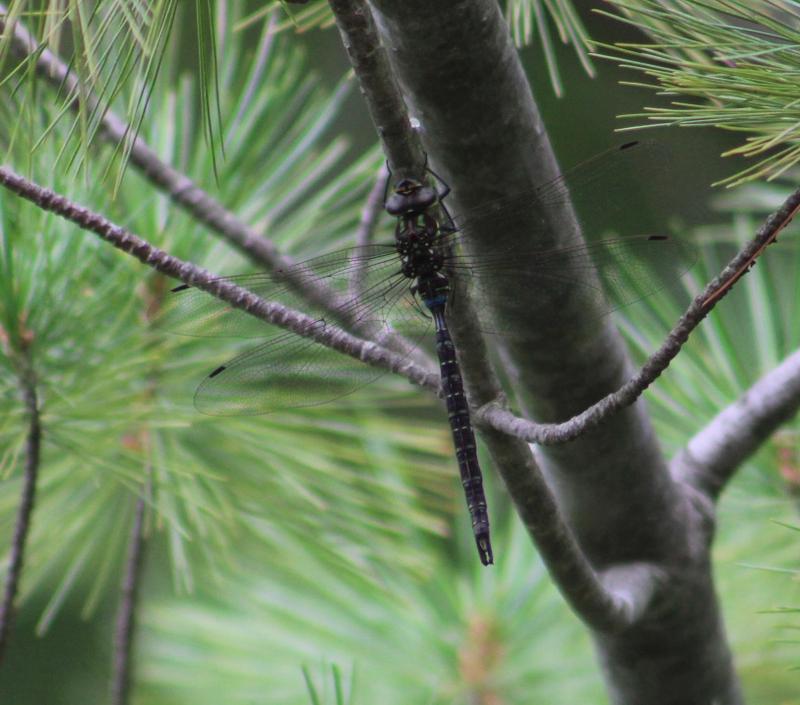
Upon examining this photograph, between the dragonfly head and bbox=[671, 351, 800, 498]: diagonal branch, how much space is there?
28 centimetres

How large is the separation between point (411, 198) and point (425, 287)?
13 cm

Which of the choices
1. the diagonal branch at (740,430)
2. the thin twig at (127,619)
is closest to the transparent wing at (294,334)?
the thin twig at (127,619)

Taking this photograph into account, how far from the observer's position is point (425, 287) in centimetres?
68

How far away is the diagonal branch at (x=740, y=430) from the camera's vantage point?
2.14 ft

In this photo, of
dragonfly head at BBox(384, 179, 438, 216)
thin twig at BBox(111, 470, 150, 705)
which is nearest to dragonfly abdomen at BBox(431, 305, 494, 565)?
dragonfly head at BBox(384, 179, 438, 216)

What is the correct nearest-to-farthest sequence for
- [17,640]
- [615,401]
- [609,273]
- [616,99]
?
[615,401] < [609,273] < [17,640] < [616,99]

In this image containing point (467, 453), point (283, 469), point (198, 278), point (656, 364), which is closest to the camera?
point (656, 364)

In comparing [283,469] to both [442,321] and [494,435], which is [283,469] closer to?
[442,321]

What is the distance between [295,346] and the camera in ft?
2.39

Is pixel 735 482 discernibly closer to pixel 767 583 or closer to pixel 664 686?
pixel 767 583

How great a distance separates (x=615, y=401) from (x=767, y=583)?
0.55 meters

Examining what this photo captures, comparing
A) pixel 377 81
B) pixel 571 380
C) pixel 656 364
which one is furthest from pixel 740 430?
pixel 377 81

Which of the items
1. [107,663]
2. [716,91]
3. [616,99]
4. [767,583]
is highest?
[616,99]

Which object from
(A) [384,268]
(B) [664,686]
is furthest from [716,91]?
(B) [664,686]
